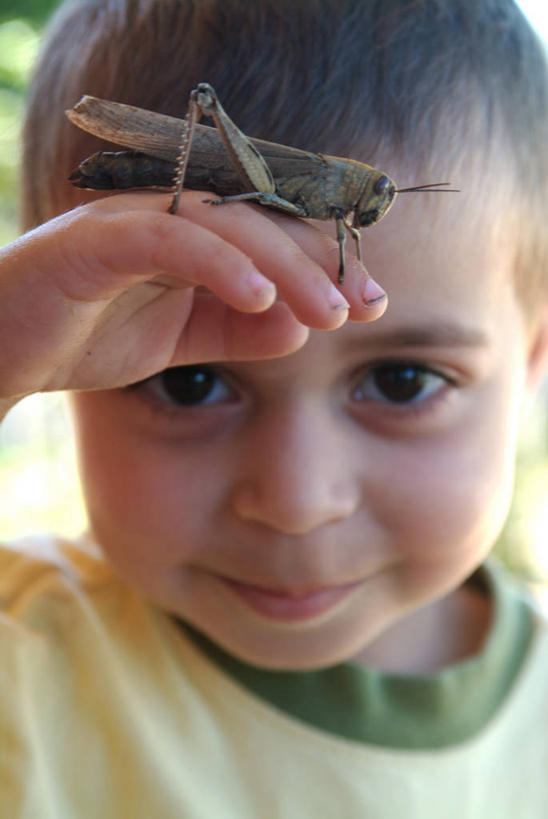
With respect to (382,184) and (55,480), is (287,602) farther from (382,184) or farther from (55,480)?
(55,480)

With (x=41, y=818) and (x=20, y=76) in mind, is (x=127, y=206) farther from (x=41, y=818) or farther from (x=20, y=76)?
(x=20, y=76)

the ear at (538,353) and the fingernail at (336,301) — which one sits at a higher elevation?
the fingernail at (336,301)

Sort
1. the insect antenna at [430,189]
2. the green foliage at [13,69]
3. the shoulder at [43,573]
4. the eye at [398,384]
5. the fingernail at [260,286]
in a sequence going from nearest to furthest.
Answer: the fingernail at [260,286] < the insect antenna at [430,189] < the eye at [398,384] < the shoulder at [43,573] < the green foliage at [13,69]

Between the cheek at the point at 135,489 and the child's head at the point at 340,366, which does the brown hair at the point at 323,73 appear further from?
the cheek at the point at 135,489

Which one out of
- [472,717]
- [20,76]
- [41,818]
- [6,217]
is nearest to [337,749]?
[472,717]

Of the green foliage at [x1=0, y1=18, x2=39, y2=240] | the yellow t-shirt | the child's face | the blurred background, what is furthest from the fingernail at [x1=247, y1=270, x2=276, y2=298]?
the blurred background

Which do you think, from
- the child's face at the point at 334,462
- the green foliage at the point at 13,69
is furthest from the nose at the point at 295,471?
the green foliage at the point at 13,69

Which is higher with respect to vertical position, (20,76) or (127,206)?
(20,76)
